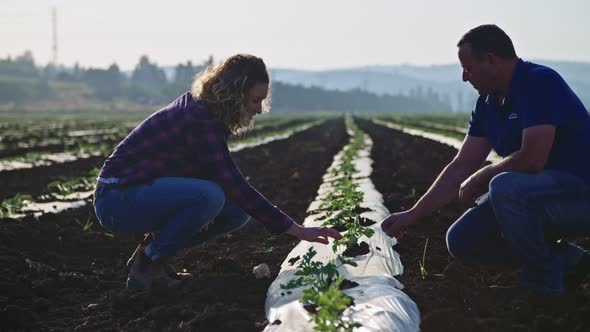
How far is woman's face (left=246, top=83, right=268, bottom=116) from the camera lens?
11.3 ft

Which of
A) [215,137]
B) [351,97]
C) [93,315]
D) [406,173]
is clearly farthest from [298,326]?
[351,97]

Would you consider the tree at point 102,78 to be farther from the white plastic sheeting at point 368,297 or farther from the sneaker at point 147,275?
the white plastic sheeting at point 368,297

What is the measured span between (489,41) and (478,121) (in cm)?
63

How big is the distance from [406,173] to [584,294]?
5944 mm

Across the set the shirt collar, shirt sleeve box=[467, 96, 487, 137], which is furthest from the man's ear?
shirt sleeve box=[467, 96, 487, 137]

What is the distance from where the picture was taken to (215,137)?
342cm

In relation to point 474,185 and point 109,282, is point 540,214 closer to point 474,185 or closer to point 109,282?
point 474,185

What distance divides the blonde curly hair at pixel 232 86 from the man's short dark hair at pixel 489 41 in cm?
112

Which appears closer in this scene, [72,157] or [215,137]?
[215,137]

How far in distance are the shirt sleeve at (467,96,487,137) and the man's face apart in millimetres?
254

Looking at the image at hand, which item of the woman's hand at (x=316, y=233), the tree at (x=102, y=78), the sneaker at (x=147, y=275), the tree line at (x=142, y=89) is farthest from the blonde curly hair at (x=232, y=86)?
the tree at (x=102, y=78)

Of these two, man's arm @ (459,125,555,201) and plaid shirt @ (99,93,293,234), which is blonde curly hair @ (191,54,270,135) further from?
man's arm @ (459,125,555,201)

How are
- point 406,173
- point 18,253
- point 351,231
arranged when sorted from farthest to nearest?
point 406,173 < point 18,253 < point 351,231

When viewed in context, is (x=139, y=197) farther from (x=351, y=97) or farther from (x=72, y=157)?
(x=351, y=97)
